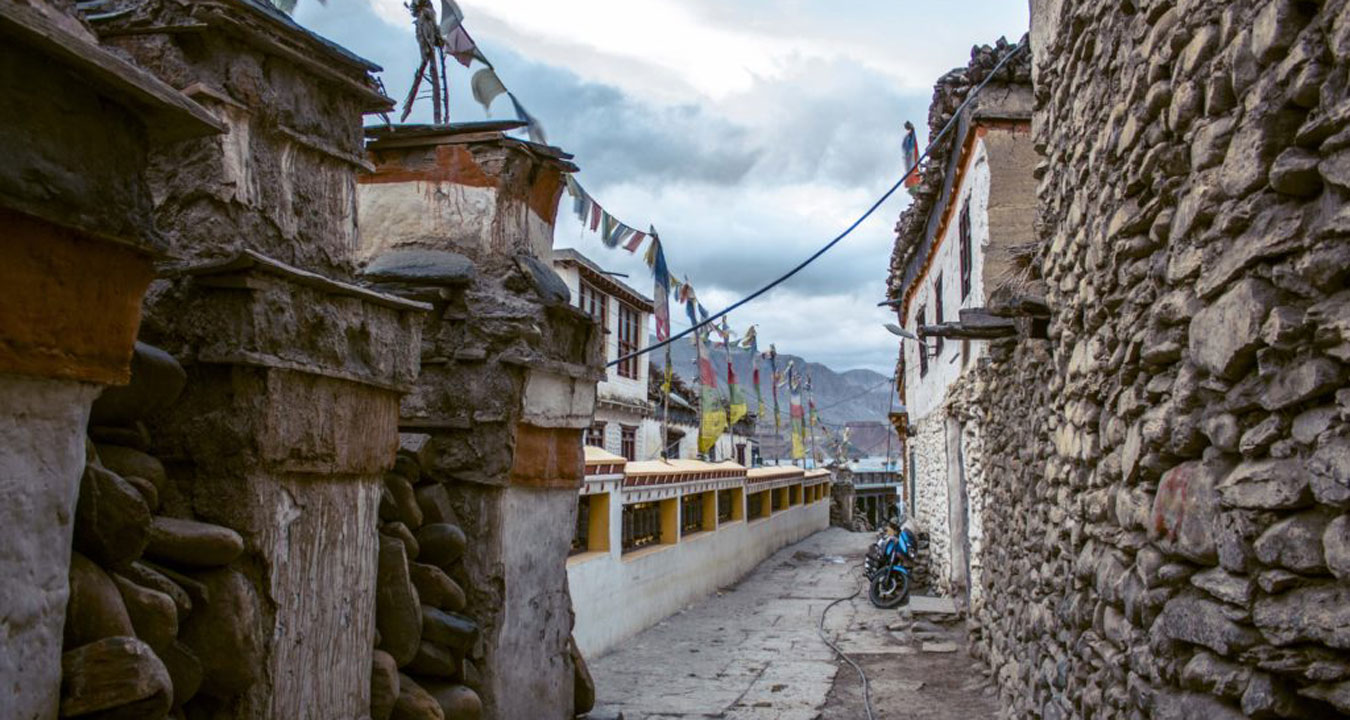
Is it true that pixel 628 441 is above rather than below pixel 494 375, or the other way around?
above

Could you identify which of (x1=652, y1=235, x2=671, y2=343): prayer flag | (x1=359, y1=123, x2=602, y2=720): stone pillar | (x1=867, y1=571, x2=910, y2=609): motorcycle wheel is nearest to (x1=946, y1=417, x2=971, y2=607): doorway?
(x1=867, y1=571, x2=910, y2=609): motorcycle wheel

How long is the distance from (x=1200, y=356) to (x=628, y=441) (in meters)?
21.8

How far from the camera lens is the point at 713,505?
653 inches

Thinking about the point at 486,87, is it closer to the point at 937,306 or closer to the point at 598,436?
the point at 937,306

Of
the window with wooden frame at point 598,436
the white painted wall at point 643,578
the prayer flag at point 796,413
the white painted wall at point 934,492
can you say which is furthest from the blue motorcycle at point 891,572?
the prayer flag at point 796,413

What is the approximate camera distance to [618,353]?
75.5 ft

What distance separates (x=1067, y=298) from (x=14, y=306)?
399 centimetres

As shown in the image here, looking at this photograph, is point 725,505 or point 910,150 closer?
point 910,150

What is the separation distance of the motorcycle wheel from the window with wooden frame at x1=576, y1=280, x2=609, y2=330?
863 centimetres

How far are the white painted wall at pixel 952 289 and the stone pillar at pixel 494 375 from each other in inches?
191

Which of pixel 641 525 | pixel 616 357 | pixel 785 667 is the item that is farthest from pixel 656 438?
pixel 785 667

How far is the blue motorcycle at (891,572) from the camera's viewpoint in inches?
561

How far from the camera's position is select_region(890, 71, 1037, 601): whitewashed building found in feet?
30.9

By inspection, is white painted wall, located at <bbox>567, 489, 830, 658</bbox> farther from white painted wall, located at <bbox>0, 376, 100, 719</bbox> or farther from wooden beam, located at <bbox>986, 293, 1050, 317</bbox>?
white painted wall, located at <bbox>0, 376, 100, 719</bbox>
